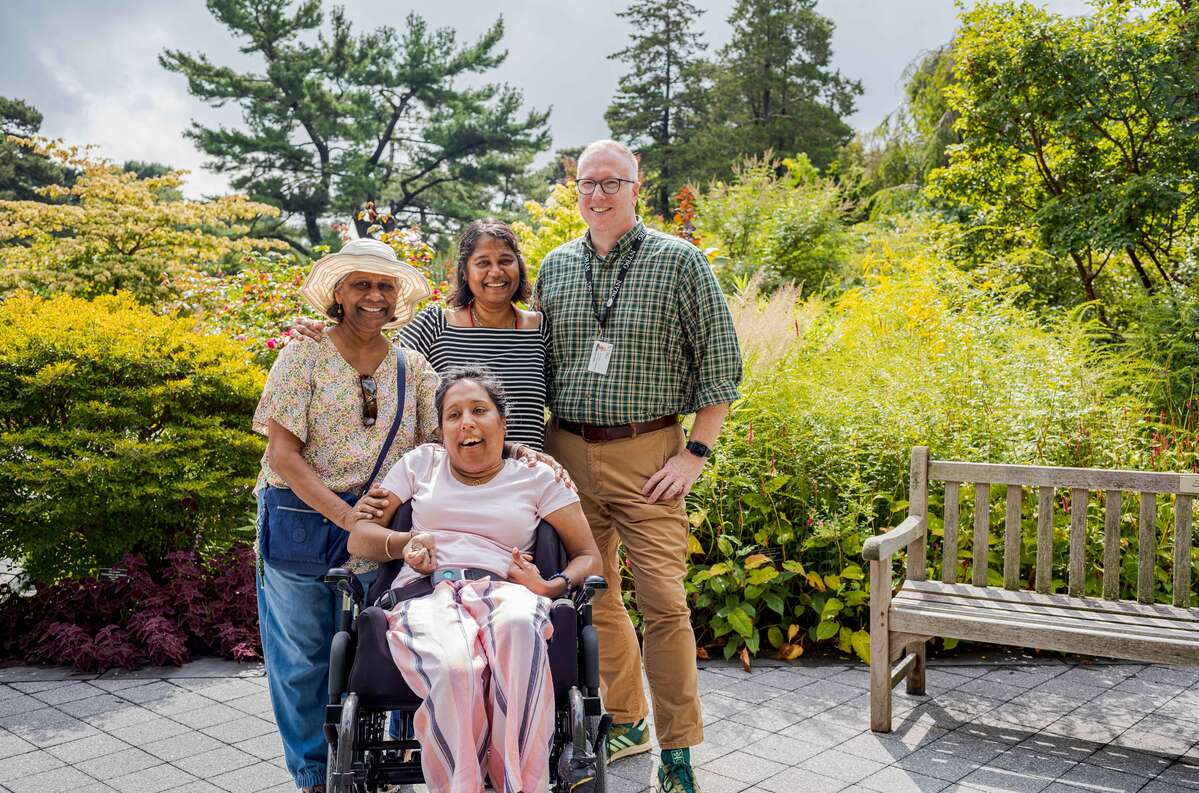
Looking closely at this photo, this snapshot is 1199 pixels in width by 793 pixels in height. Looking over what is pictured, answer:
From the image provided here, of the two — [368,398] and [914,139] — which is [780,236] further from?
[368,398]

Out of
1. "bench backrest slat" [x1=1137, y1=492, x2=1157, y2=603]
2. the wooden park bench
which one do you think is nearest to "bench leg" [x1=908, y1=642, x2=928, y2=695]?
the wooden park bench

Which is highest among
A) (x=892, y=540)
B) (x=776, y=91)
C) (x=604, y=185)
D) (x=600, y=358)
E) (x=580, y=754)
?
(x=776, y=91)

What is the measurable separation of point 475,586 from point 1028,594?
2.48 meters

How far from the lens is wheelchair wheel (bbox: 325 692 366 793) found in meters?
2.21

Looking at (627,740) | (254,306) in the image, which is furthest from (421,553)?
(254,306)

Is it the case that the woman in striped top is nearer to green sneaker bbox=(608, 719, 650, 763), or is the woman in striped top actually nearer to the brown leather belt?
the brown leather belt

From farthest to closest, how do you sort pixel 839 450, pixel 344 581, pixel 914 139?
pixel 914 139 < pixel 839 450 < pixel 344 581

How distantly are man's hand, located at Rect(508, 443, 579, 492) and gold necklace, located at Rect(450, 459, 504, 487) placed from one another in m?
0.09

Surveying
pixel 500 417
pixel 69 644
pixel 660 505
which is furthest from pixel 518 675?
pixel 69 644

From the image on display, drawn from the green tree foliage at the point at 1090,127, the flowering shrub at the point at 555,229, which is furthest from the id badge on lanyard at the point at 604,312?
the green tree foliage at the point at 1090,127

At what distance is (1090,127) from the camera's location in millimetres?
8688

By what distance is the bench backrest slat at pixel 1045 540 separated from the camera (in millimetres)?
3992

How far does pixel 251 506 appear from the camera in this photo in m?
5.13

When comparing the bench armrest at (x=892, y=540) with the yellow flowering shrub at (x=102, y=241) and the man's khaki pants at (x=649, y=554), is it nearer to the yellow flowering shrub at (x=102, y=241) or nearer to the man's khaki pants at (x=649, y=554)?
the man's khaki pants at (x=649, y=554)
